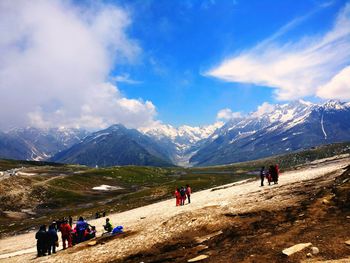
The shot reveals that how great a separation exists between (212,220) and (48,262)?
15513 mm

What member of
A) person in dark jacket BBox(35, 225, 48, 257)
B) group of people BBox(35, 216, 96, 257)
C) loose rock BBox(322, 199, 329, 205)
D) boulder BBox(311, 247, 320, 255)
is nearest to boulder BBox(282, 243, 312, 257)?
boulder BBox(311, 247, 320, 255)

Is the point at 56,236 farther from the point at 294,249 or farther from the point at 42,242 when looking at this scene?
the point at 294,249

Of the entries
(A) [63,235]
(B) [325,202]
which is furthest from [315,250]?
(A) [63,235]

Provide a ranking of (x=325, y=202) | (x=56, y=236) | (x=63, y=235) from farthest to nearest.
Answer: (x=63, y=235), (x=56, y=236), (x=325, y=202)

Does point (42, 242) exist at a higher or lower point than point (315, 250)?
lower

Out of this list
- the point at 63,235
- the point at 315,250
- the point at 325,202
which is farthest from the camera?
the point at 63,235

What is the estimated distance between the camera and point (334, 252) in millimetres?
21031

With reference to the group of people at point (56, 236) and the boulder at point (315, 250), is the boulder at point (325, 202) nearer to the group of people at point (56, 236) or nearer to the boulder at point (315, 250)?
the boulder at point (315, 250)

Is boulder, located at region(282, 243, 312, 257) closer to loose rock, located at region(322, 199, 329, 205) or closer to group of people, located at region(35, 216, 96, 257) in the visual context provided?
loose rock, located at region(322, 199, 329, 205)

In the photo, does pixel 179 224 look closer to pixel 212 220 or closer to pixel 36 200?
pixel 212 220

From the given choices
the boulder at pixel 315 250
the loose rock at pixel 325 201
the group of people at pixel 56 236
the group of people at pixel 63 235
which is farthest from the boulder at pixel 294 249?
the group of people at pixel 56 236

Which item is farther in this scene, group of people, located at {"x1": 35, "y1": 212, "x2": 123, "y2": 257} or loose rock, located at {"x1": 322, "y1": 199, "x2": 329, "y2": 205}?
group of people, located at {"x1": 35, "y1": 212, "x2": 123, "y2": 257}

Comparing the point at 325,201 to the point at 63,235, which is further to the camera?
the point at 63,235

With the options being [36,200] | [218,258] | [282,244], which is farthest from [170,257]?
[36,200]
